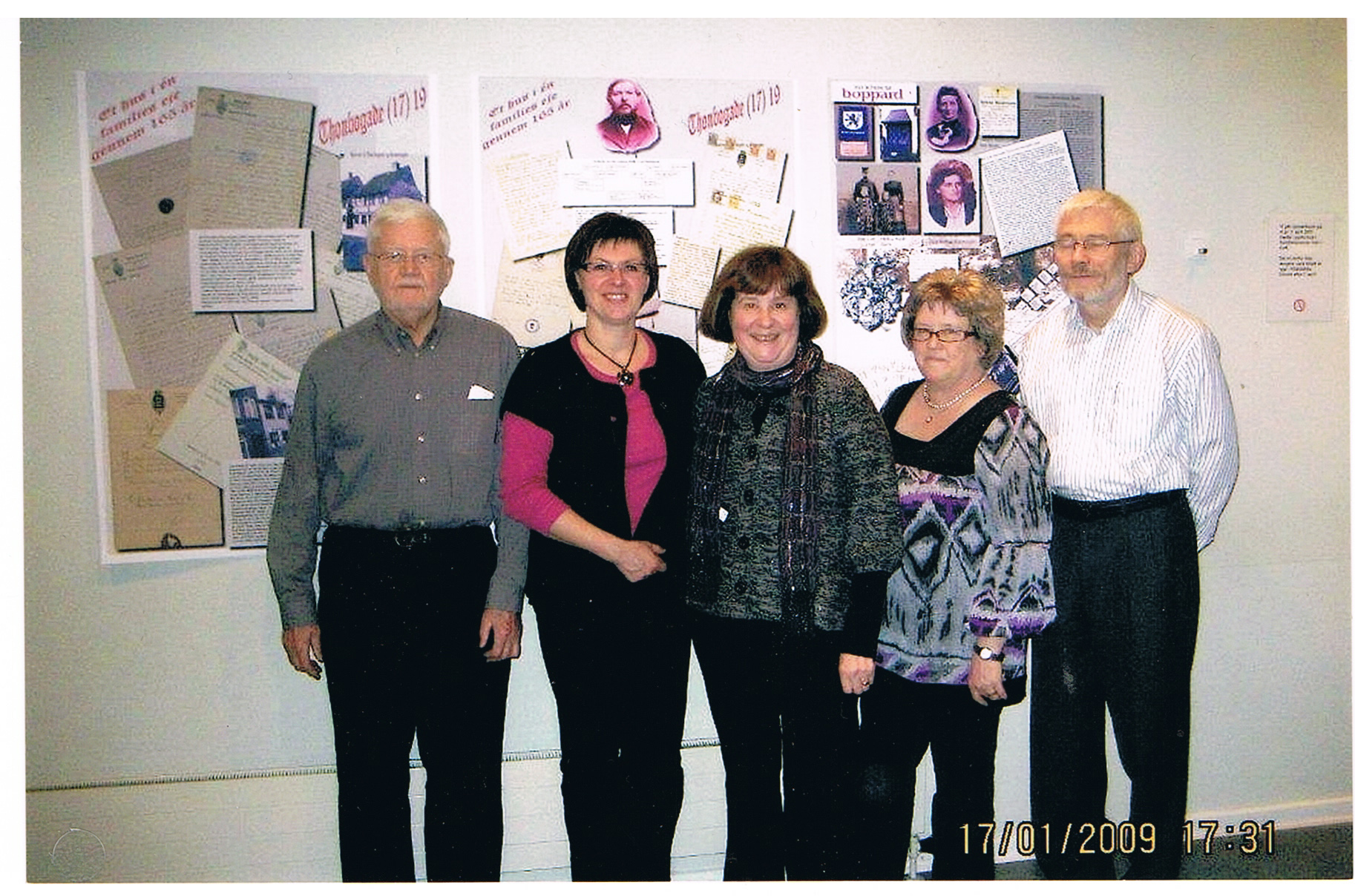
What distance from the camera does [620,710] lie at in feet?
6.19

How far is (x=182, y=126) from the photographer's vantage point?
2205 mm

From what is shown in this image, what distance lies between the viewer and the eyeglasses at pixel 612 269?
1.90 meters

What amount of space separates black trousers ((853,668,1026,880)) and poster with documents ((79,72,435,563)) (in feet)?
5.07

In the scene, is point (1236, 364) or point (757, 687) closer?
point (757, 687)

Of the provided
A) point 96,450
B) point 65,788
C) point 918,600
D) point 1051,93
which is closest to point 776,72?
point 1051,93

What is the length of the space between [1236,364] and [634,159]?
1.76 m

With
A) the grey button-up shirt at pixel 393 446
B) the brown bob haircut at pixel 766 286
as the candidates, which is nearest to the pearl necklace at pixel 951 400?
the brown bob haircut at pixel 766 286

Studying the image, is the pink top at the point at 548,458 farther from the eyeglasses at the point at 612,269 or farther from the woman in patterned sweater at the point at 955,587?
the woman in patterned sweater at the point at 955,587

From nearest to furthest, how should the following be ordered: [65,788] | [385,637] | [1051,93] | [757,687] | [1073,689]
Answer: [757,687], [385,637], [1073,689], [65,788], [1051,93]

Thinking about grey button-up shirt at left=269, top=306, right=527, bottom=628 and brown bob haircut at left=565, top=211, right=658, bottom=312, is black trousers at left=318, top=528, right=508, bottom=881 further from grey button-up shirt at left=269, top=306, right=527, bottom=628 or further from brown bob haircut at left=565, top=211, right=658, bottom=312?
brown bob haircut at left=565, top=211, right=658, bottom=312

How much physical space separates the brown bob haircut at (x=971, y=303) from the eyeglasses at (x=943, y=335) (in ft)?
0.06

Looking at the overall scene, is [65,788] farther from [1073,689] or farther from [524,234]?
[1073,689]

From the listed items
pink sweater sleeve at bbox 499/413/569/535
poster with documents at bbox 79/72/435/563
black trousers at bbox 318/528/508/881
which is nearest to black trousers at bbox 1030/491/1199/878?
pink sweater sleeve at bbox 499/413/569/535

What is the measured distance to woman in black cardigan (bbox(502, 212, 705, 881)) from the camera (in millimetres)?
1850
